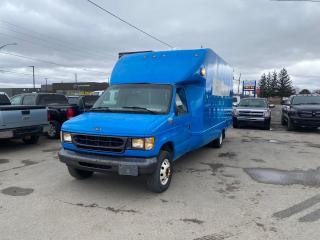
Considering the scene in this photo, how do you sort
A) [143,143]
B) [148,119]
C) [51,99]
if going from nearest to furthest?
[143,143], [148,119], [51,99]

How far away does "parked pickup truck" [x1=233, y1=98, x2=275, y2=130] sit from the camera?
16.3 metres

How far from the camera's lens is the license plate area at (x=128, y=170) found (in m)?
5.09

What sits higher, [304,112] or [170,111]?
[170,111]

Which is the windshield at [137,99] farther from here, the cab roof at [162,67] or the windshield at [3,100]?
the windshield at [3,100]

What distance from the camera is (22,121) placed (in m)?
9.38

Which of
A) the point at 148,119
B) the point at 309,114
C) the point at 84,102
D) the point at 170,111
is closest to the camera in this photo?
the point at 148,119

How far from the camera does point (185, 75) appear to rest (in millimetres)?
6730

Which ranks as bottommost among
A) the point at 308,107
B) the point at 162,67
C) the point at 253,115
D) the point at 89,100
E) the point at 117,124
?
the point at 253,115

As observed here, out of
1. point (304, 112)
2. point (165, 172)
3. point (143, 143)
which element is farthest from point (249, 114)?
point (143, 143)

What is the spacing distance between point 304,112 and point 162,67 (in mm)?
10684

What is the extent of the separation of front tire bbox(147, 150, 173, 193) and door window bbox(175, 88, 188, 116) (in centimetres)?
100

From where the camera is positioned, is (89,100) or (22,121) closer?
(22,121)

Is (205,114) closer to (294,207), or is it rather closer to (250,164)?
(250,164)

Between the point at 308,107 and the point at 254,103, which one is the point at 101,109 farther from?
the point at 254,103
